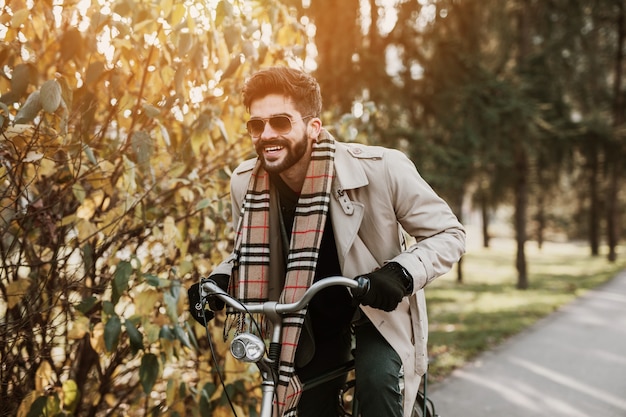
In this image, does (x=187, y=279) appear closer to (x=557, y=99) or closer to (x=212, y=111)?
(x=212, y=111)

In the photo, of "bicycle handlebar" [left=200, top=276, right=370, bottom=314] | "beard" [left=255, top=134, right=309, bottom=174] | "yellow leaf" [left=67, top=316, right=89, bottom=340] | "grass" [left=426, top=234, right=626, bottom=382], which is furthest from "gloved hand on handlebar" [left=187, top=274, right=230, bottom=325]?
"grass" [left=426, top=234, right=626, bottom=382]

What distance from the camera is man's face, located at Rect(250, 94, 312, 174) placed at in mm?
2385

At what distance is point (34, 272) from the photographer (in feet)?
10.2

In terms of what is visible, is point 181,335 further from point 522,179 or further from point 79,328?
point 522,179

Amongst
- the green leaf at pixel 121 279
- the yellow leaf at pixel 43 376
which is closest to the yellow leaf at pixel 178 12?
the green leaf at pixel 121 279

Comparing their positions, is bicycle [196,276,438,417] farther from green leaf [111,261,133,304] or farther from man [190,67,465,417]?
green leaf [111,261,133,304]

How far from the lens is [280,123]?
2379 millimetres

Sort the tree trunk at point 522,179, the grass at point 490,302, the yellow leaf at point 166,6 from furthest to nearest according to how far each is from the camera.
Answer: the tree trunk at point 522,179
the grass at point 490,302
the yellow leaf at point 166,6

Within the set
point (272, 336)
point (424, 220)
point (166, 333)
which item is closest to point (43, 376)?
point (166, 333)

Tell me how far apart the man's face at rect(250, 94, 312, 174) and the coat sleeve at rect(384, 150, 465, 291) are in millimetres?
381

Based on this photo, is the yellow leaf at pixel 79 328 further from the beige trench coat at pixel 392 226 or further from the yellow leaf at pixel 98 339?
the beige trench coat at pixel 392 226

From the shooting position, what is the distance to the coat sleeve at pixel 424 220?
7.53 ft

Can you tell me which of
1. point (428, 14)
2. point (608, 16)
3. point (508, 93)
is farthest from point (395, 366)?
point (608, 16)

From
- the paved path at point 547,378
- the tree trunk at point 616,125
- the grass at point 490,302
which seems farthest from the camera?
the tree trunk at point 616,125
